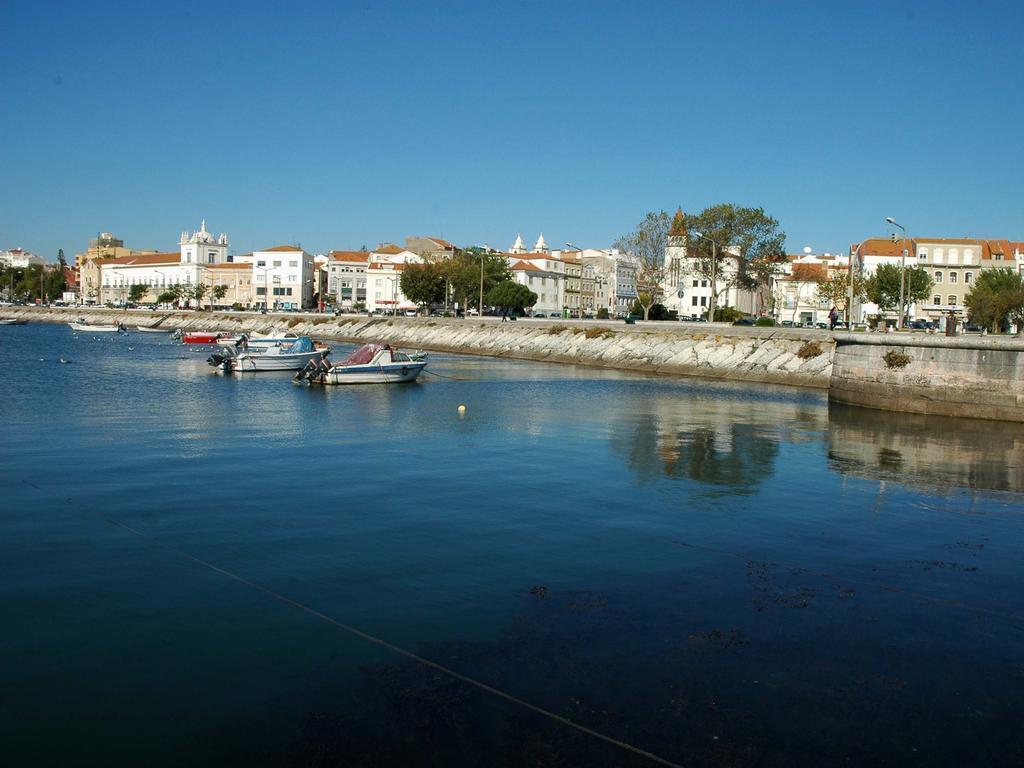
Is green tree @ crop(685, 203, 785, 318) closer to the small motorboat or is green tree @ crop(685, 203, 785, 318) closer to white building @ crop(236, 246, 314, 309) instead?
the small motorboat

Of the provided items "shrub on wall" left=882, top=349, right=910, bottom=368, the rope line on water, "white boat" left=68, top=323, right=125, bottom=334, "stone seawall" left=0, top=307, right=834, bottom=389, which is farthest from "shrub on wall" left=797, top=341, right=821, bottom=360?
"white boat" left=68, top=323, right=125, bottom=334

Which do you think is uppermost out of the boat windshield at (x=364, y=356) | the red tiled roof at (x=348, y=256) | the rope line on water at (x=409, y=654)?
the red tiled roof at (x=348, y=256)

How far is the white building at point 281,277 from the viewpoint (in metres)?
146

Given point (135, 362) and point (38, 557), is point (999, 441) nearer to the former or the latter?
point (38, 557)

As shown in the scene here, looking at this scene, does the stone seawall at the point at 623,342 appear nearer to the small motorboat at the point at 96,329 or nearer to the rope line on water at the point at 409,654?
the small motorboat at the point at 96,329

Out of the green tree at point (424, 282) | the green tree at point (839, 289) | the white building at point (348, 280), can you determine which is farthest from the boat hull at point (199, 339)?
the white building at point (348, 280)

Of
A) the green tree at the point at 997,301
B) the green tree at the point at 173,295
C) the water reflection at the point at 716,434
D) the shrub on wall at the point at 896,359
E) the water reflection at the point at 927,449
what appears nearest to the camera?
the water reflection at the point at 716,434

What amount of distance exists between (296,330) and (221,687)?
9551 cm

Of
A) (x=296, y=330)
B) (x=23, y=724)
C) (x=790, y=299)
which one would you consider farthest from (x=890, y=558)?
(x=790, y=299)

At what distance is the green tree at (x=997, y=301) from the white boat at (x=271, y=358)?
4349 cm

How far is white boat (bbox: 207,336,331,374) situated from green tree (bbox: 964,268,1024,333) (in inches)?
1712

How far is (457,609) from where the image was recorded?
11000 mm

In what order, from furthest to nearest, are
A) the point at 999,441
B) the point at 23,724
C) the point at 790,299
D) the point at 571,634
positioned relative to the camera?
the point at 790,299, the point at 999,441, the point at 571,634, the point at 23,724

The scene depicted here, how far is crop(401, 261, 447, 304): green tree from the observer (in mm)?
111688
